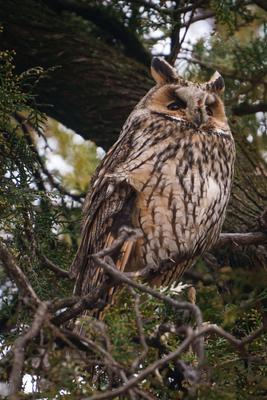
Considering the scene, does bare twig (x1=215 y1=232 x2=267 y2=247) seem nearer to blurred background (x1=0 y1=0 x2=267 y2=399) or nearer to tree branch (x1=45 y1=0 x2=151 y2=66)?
blurred background (x1=0 y1=0 x2=267 y2=399)

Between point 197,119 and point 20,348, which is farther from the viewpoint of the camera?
point 197,119

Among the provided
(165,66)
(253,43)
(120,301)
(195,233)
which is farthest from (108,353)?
(253,43)

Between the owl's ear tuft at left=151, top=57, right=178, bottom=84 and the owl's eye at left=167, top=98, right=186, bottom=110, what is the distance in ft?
0.45

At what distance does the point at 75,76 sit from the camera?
4.22 meters

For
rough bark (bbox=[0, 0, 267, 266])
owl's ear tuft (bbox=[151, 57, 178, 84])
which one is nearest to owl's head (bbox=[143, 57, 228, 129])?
owl's ear tuft (bbox=[151, 57, 178, 84])

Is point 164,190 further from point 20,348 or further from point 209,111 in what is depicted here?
point 20,348

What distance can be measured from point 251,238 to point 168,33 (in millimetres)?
1733

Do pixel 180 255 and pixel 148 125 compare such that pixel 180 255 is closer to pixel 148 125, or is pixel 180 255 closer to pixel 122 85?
pixel 148 125

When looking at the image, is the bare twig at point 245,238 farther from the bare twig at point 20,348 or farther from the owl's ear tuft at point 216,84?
the bare twig at point 20,348

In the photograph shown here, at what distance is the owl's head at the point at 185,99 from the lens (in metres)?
3.39

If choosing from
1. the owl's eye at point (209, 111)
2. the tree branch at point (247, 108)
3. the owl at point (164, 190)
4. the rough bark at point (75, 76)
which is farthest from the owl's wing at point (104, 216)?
the tree branch at point (247, 108)

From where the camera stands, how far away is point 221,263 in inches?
150

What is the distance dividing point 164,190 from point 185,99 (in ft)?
1.61

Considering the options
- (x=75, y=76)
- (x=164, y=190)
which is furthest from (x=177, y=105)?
Answer: (x=75, y=76)
